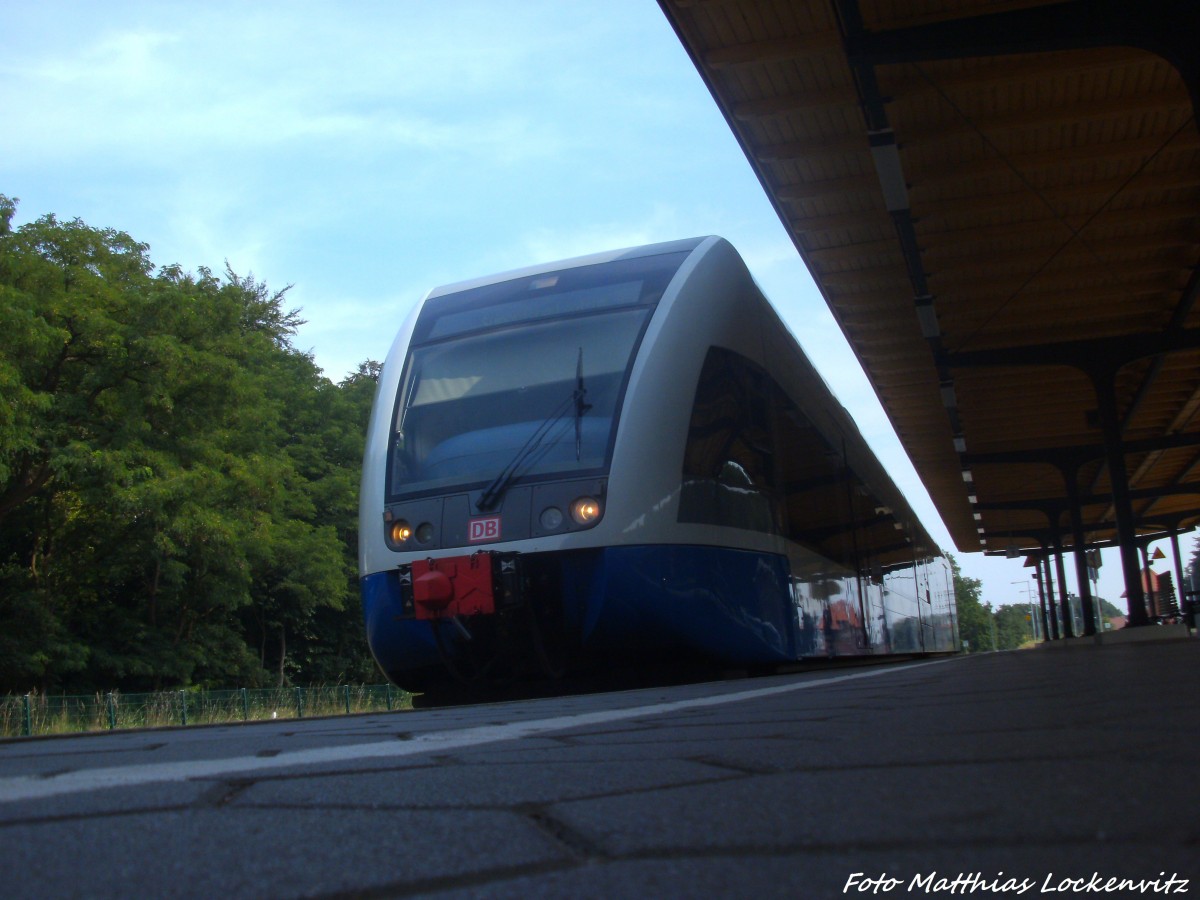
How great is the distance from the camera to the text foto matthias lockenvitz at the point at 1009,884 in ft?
4.19

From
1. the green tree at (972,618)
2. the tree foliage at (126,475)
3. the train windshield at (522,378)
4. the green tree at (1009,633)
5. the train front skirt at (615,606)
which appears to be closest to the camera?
the train front skirt at (615,606)

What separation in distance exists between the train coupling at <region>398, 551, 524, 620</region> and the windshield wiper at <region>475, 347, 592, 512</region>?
0.42 metres

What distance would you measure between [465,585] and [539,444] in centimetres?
108

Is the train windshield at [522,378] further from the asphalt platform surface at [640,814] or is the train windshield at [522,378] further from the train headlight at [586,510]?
the asphalt platform surface at [640,814]

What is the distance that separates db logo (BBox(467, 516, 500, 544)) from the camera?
792 cm

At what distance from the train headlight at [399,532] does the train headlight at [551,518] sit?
3.30ft

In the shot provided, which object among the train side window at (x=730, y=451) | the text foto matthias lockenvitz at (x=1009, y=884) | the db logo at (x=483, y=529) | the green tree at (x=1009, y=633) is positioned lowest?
the green tree at (x=1009, y=633)

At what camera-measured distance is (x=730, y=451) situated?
894 cm

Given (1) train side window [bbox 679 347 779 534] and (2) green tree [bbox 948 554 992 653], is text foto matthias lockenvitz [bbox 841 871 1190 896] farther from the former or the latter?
(2) green tree [bbox 948 554 992 653]

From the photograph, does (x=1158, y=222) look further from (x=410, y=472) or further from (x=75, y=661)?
(x=75, y=661)

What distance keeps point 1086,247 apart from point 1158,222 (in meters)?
0.95

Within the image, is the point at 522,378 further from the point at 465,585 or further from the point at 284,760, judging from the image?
the point at 284,760

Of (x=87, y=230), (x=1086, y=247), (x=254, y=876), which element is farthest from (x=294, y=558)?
(x=254, y=876)

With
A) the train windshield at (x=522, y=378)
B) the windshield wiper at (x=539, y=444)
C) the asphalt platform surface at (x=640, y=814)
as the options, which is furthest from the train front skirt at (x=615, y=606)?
the asphalt platform surface at (x=640, y=814)
